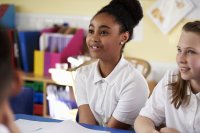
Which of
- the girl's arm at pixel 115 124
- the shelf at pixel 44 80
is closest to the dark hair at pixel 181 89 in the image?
the girl's arm at pixel 115 124

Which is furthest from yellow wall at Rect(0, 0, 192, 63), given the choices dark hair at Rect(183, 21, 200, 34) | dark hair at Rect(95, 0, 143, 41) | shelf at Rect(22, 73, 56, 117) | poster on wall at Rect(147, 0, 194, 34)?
dark hair at Rect(183, 21, 200, 34)

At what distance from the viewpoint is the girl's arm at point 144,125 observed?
1100 millimetres

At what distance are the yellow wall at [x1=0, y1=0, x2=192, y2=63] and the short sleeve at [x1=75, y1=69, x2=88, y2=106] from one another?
115cm

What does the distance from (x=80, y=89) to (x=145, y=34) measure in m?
1.20

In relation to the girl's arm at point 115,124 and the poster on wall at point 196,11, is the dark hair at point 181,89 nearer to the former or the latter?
the girl's arm at point 115,124

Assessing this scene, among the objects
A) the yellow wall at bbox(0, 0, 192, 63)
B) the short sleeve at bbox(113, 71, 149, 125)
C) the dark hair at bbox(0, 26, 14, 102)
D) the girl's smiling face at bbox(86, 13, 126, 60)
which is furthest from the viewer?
the yellow wall at bbox(0, 0, 192, 63)

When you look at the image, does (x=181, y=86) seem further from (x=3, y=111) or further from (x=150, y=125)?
(x=3, y=111)

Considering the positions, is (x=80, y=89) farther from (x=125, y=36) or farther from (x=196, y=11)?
(x=196, y=11)

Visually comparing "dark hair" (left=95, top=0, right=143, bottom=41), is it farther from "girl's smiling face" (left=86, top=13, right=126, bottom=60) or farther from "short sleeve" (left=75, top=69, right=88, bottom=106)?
"short sleeve" (left=75, top=69, right=88, bottom=106)

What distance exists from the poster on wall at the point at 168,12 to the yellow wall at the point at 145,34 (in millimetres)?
35

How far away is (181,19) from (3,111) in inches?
85.0

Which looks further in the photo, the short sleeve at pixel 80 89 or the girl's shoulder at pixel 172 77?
the short sleeve at pixel 80 89

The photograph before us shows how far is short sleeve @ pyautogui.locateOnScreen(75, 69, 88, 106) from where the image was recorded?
1494 millimetres

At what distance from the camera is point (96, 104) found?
56.9 inches
